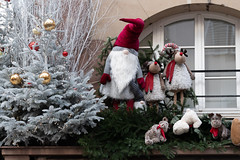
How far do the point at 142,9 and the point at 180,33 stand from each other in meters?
0.63

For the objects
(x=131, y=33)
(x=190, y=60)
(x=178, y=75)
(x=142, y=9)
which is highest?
(x=142, y=9)

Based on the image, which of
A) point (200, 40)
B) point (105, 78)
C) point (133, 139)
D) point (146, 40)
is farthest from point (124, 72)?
point (200, 40)

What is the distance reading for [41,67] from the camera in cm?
418

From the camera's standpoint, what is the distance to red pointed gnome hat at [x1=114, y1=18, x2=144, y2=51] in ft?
14.1

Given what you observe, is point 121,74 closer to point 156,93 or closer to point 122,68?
point 122,68

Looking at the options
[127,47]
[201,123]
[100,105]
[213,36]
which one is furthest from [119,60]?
[213,36]

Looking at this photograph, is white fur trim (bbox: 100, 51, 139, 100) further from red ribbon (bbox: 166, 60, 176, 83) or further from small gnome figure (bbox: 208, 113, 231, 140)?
small gnome figure (bbox: 208, 113, 231, 140)

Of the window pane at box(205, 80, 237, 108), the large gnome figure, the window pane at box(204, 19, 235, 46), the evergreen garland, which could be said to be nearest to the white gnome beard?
the large gnome figure

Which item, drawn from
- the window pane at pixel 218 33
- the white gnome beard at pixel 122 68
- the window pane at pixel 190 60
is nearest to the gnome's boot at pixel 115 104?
the white gnome beard at pixel 122 68

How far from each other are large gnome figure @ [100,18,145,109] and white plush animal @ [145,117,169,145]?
50cm

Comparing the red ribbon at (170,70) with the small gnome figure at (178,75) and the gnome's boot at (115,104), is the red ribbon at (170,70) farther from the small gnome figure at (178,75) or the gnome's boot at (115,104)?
the gnome's boot at (115,104)

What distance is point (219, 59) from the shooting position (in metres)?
5.15

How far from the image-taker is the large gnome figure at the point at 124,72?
4.43m

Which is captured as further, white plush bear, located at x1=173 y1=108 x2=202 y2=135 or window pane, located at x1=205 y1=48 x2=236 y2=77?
window pane, located at x1=205 y1=48 x2=236 y2=77
